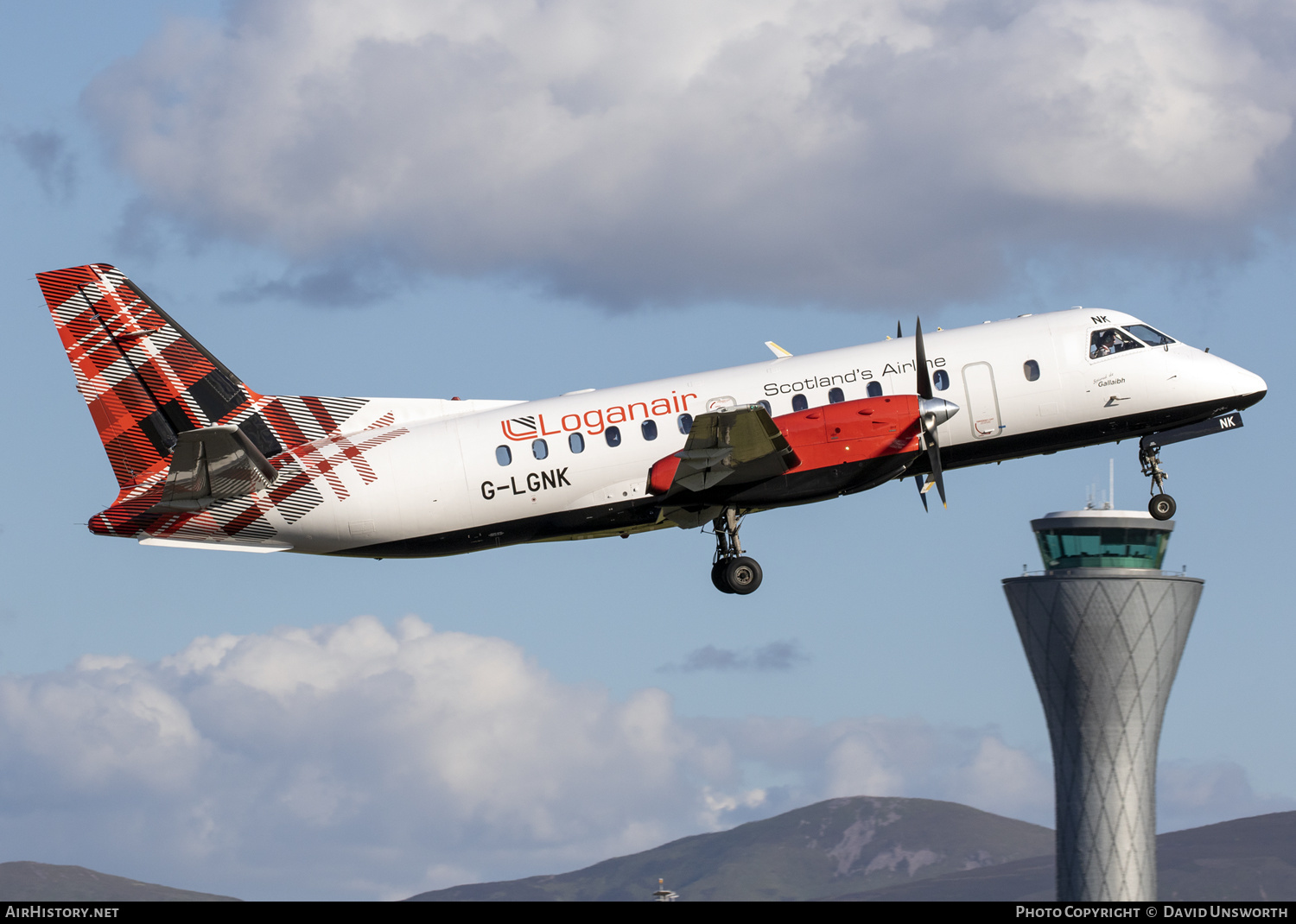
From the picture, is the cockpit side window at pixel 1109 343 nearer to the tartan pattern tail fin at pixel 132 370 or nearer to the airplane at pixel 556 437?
the airplane at pixel 556 437

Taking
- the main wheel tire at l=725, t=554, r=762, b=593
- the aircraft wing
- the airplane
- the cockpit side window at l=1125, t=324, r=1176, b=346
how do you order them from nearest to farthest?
1. the aircraft wing
2. the airplane
3. the main wheel tire at l=725, t=554, r=762, b=593
4. the cockpit side window at l=1125, t=324, r=1176, b=346

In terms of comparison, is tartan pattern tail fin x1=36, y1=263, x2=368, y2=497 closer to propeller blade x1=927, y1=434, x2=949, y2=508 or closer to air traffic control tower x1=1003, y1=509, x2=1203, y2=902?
propeller blade x1=927, y1=434, x2=949, y2=508

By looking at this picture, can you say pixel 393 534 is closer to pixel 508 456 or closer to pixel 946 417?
pixel 508 456

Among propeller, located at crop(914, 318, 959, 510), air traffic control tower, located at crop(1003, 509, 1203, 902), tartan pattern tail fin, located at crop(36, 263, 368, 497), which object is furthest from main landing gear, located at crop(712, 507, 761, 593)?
air traffic control tower, located at crop(1003, 509, 1203, 902)

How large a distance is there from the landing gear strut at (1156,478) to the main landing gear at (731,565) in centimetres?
854

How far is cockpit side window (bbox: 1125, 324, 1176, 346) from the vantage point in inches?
1164

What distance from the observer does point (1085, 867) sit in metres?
79.8

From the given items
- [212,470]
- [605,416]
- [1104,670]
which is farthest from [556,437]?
[1104,670]

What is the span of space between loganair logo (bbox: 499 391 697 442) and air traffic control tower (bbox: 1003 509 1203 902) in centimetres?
4907

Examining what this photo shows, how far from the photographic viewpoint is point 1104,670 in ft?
247

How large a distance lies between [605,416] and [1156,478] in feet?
39.0

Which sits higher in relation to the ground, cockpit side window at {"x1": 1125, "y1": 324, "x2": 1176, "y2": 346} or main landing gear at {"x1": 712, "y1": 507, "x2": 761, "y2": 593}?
cockpit side window at {"x1": 1125, "y1": 324, "x2": 1176, "y2": 346}

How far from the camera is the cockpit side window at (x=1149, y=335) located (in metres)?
29.6
